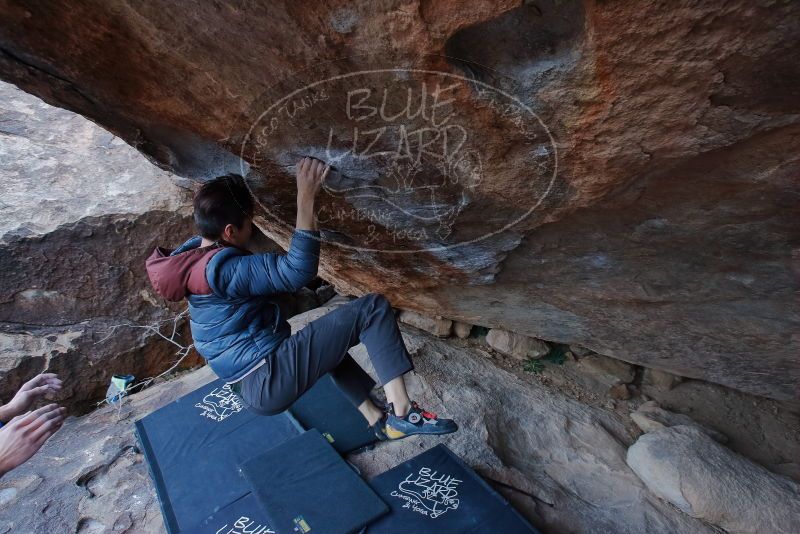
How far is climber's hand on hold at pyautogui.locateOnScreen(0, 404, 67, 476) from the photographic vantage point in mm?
1854

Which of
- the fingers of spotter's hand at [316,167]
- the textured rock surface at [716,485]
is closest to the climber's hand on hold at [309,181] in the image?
the fingers of spotter's hand at [316,167]

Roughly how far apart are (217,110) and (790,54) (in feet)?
6.09

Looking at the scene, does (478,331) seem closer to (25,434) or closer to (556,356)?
(556,356)

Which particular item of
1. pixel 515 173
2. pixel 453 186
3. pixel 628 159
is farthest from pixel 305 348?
pixel 628 159

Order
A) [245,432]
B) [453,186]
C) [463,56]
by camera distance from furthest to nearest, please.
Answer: [245,432], [453,186], [463,56]

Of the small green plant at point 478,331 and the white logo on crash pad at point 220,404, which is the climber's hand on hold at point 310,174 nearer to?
the white logo on crash pad at point 220,404

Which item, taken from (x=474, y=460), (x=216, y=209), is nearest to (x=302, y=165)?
(x=216, y=209)

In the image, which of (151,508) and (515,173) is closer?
(515,173)

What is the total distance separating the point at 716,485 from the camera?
2576 millimetres

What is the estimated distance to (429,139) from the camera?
182 centimetres

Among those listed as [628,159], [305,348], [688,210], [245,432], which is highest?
[628,159]

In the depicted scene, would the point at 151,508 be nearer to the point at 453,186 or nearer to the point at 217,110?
the point at 217,110

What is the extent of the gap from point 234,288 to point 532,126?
1.35 metres

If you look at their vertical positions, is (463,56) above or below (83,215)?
above
